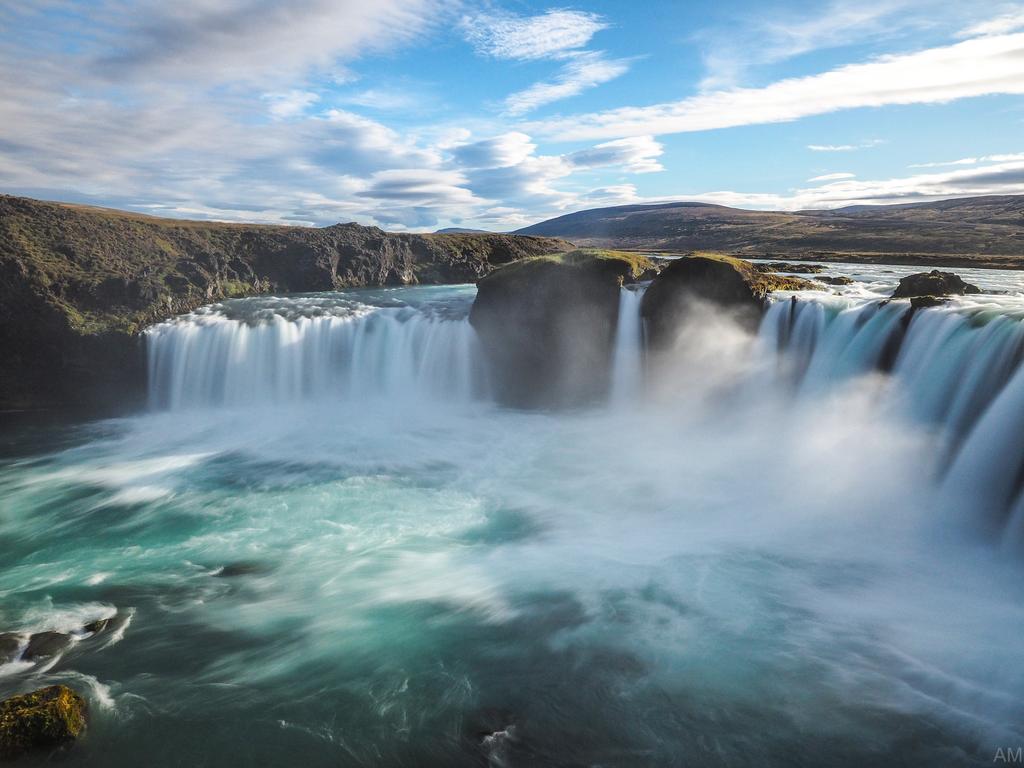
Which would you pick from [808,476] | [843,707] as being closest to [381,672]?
[843,707]

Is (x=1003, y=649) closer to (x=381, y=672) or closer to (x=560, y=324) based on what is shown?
(x=381, y=672)

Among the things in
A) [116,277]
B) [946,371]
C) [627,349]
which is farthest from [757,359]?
[116,277]

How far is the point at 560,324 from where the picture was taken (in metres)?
24.5

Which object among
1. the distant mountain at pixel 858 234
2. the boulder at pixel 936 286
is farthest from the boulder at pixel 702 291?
the distant mountain at pixel 858 234

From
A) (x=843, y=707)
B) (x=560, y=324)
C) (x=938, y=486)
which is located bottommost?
(x=843, y=707)

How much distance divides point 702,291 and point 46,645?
2006cm

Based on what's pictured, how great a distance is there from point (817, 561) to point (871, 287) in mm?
18079

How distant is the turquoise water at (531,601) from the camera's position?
7.84 metres

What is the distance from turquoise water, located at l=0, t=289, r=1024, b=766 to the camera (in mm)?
7840

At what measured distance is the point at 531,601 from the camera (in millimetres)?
10797

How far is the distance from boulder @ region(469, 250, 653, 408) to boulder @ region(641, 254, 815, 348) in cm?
169

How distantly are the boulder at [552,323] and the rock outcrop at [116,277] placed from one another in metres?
15.6

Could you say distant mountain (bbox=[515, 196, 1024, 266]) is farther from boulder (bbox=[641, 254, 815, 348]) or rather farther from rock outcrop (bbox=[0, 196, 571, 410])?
rock outcrop (bbox=[0, 196, 571, 410])

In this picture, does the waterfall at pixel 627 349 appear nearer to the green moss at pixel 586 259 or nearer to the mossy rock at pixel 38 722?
the green moss at pixel 586 259
